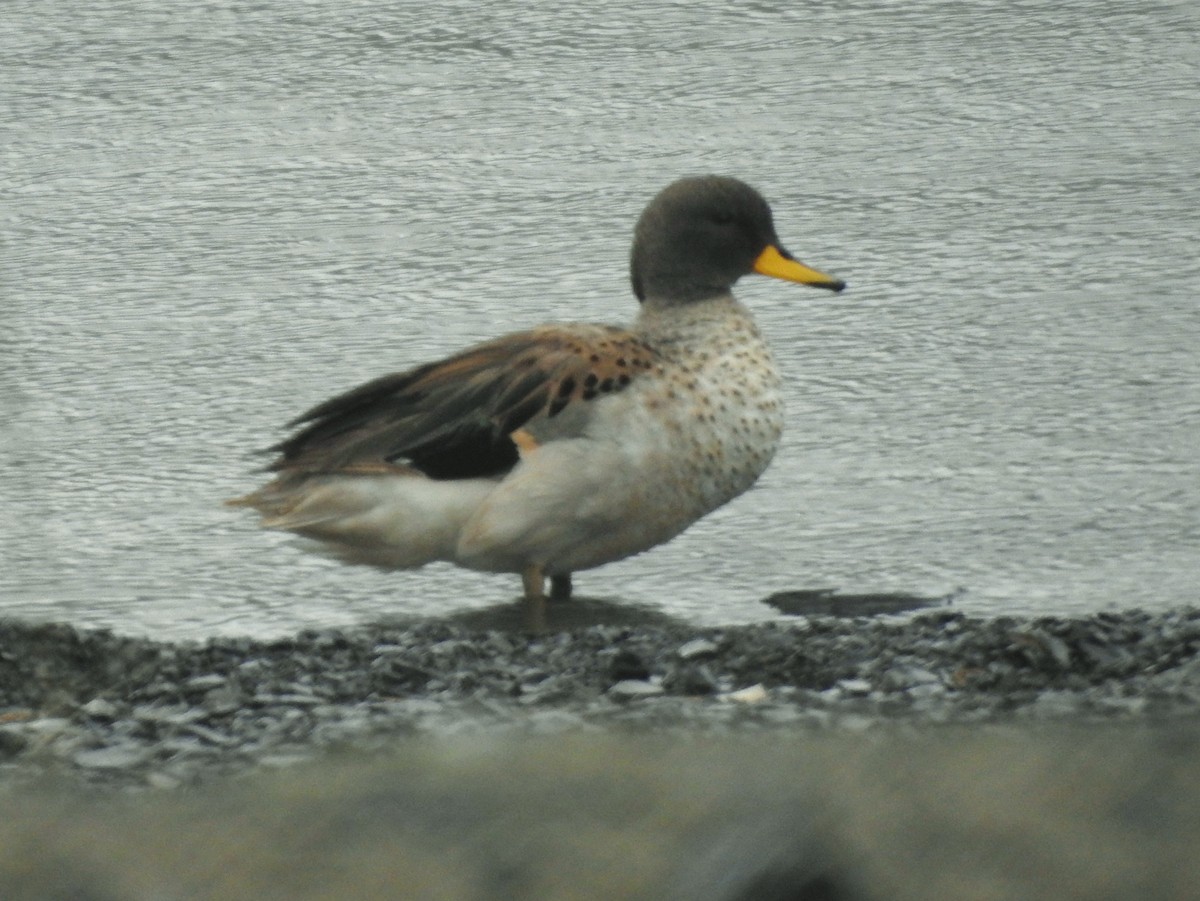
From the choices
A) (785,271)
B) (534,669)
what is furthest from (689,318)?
(534,669)

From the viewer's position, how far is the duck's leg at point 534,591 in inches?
192

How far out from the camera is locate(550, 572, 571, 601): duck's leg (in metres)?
5.08

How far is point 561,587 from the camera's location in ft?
16.7

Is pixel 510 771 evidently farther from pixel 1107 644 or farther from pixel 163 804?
pixel 1107 644

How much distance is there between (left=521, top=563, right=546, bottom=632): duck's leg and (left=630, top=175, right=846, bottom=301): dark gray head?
1.00 meters

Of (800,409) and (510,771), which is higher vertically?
(510,771)

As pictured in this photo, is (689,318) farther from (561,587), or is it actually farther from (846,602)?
(846,602)

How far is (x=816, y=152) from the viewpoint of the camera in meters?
8.03

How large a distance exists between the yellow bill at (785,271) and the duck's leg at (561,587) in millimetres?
1126

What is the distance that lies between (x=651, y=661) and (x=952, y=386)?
237cm

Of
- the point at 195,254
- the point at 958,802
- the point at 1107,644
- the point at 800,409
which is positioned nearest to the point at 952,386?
the point at 800,409

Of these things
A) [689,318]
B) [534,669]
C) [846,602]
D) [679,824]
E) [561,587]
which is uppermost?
[679,824]

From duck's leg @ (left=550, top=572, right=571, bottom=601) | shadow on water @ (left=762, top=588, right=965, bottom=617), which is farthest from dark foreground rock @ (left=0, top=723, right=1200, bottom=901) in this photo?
duck's leg @ (left=550, top=572, right=571, bottom=601)

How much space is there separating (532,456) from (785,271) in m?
1.24
